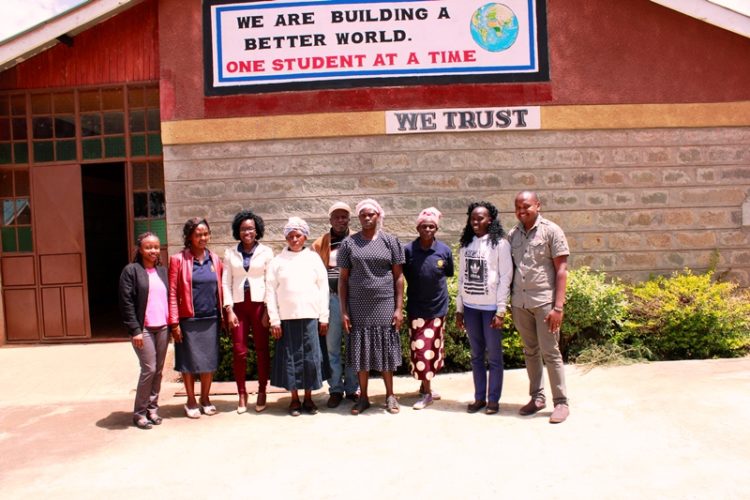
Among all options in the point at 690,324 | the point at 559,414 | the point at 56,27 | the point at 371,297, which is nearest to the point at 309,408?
the point at 371,297

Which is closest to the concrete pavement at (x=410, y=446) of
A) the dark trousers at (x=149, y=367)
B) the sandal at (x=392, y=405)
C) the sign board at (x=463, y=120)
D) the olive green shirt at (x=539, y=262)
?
the sandal at (x=392, y=405)

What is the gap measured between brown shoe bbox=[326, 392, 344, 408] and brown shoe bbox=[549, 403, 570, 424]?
1.76m

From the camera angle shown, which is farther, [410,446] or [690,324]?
[690,324]

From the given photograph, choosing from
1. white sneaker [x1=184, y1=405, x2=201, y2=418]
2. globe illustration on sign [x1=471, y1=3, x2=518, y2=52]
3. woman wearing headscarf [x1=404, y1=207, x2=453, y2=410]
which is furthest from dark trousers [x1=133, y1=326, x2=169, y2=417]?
globe illustration on sign [x1=471, y1=3, x2=518, y2=52]

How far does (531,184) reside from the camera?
Answer: 776 cm

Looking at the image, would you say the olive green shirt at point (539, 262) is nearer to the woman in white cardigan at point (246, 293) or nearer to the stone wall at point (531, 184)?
the woman in white cardigan at point (246, 293)

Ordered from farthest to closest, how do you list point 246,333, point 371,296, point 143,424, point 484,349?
point 246,333, point 484,349, point 371,296, point 143,424

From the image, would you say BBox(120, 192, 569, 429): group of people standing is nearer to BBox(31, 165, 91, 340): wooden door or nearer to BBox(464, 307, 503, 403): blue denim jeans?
BBox(464, 307, 503, 403): blue denim jeans

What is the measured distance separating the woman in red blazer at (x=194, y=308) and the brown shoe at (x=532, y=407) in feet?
8.34

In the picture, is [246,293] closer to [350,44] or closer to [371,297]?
[371,297]

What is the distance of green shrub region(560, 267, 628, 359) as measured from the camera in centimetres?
639

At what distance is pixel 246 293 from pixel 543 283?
241 cm

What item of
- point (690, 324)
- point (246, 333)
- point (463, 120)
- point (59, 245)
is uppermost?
point (463, 120)

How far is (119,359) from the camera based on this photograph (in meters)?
7.36
